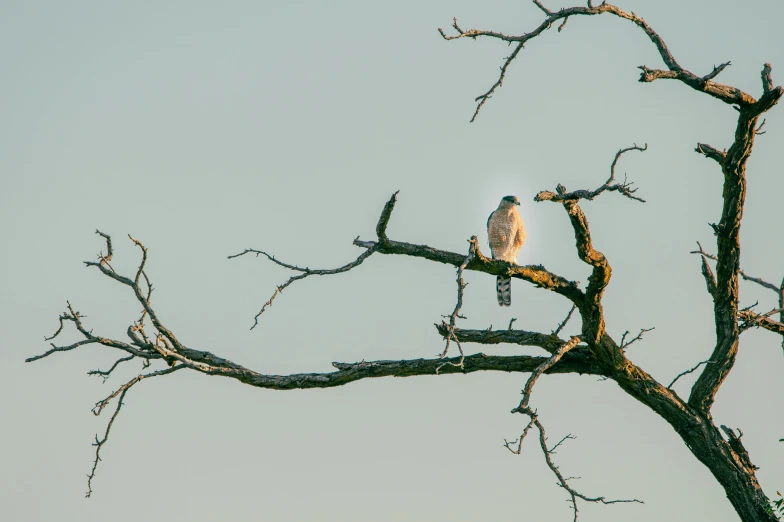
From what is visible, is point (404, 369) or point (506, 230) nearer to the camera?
point (404, 369)

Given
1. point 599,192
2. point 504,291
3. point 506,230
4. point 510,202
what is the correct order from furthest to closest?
point 510,202 → point 506,230 → point 504,291 → point 599,192

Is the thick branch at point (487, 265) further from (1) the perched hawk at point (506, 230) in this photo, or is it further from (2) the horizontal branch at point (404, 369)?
(1) the perched hawk at point (506, 230)

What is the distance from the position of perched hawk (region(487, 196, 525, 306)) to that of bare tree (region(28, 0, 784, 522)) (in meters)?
3.09

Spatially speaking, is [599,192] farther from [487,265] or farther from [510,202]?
[510,202]

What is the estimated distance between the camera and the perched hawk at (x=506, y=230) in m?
9.94

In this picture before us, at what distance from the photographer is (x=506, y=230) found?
32.7 feet

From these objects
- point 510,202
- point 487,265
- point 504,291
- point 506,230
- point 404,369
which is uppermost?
point 510,202

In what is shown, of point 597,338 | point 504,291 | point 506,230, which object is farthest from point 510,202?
point 597,338

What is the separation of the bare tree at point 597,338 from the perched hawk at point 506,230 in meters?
3.09

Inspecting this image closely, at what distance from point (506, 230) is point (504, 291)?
0.78 meters

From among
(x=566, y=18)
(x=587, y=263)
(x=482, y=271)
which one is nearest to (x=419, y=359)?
(x=482, y=271)

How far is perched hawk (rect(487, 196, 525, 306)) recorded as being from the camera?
9.94 m

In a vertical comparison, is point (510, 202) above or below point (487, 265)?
above

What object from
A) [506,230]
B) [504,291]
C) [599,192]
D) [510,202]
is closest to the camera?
[599,192]
